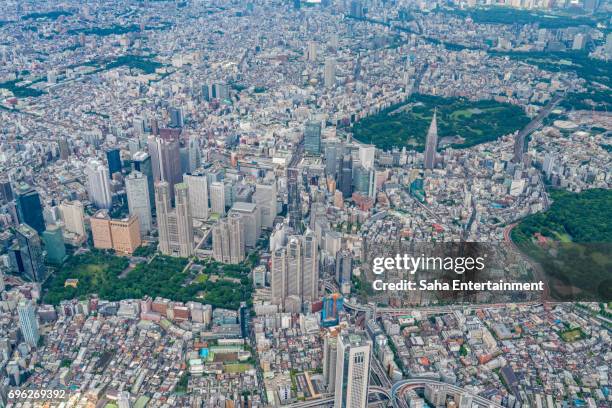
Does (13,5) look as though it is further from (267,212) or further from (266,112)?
(267,212)

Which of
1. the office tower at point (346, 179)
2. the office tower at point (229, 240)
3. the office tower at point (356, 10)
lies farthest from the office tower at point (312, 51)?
the office tower at point (229, 240)

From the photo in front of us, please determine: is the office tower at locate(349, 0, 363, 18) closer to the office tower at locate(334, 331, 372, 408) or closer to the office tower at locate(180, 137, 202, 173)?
the office tower at locate(180, 137, 202, 173)

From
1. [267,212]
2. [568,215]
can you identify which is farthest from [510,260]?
[267,212]

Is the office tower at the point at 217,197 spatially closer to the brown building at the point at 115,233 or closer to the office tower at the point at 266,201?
the office tower at the point at 266,201

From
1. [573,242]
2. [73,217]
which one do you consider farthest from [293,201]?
[573,242]

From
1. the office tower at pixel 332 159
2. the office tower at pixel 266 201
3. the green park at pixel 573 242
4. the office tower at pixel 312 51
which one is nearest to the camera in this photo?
the green park at pixel 573 242
